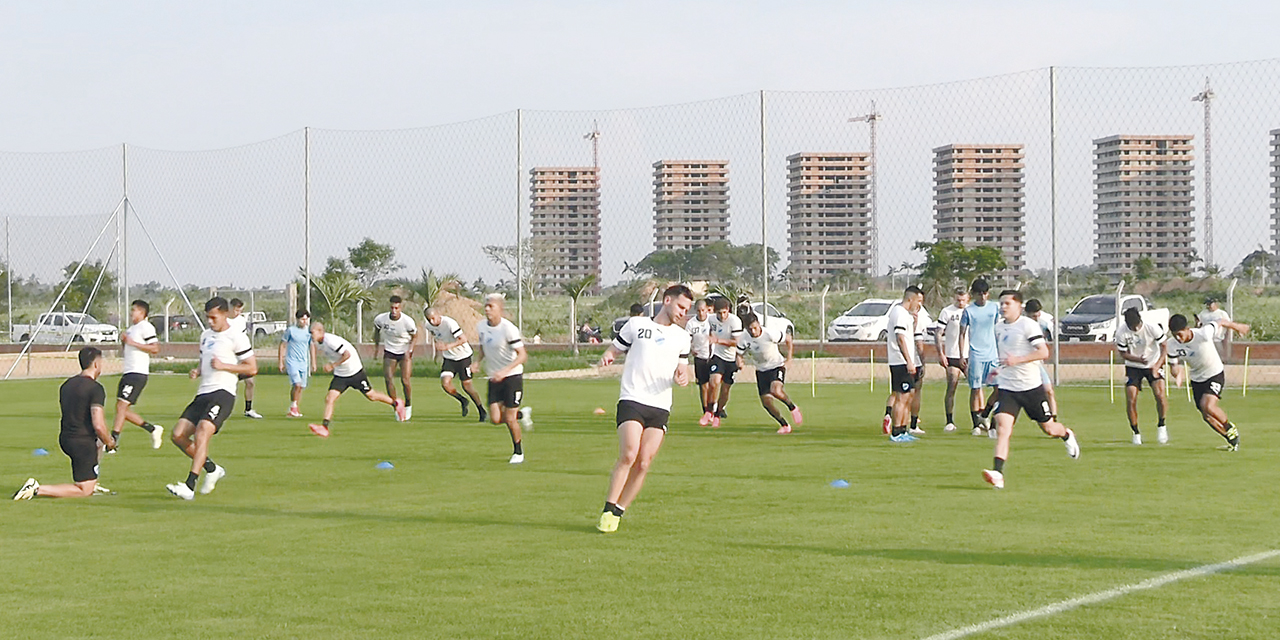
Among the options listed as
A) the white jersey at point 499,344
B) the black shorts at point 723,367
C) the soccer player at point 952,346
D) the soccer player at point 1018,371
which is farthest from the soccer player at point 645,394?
the black shorts at point 723,367

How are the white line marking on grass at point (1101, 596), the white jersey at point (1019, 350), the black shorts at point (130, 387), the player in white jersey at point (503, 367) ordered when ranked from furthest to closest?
the black shorts at point (130, 387)
the player in white jersey at point (503, 367)
the white jersey at point (1019, 350)
the white line marking on grass at point (1101, 596)

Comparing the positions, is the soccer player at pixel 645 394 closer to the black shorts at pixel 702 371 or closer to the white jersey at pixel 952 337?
the white jersey at pixel 952 337

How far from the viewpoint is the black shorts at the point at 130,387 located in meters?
17.5

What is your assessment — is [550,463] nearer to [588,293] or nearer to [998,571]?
[998,571]

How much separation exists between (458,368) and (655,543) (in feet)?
40.0

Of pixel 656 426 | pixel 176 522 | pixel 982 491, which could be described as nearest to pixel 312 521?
pixel 176 522

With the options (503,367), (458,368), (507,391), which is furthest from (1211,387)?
(458,368)

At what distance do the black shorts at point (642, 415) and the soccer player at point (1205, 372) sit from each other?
8094 millimetres

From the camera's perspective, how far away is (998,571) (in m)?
8.90

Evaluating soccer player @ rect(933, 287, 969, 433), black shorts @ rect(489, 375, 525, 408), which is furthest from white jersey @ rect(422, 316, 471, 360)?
soccer player @ rect(933, 287, 969, 433)

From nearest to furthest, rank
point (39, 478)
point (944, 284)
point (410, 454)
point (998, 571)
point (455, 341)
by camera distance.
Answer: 1. point (998, 571)
2. point (39, 478)
3. point (410, 454)
4. point (455, 341)
5. point (944, 284)

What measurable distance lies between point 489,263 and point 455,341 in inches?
666

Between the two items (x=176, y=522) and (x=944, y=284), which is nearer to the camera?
(x=176, y=522)

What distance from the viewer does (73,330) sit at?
135 feet
